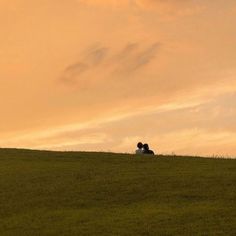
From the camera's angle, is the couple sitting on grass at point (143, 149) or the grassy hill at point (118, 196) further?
the couple sitting on grass at point (143, 149)

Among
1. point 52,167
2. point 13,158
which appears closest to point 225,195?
point 52,167

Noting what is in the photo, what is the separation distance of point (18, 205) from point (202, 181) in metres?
10.6

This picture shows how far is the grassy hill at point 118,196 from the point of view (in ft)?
104

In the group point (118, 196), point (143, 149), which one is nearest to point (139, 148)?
point (143, 149)

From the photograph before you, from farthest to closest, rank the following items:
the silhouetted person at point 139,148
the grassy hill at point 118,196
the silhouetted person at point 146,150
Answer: the silhouetted person at point 139,148
the silhouetted person at point 146,150
the grassy hill at point 118,196

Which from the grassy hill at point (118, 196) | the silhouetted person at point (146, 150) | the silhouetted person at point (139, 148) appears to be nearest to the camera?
the grassy hill at point (118, 196)

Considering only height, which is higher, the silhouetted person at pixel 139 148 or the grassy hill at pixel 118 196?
the silhouetted person at pixel 139 148

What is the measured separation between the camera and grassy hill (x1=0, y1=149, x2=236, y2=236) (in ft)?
104

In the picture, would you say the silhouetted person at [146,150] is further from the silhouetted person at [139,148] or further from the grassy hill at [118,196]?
the grassy hill at [118,196]

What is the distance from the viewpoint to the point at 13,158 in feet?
179

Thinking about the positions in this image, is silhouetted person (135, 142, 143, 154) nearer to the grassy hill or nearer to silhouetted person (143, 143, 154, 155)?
silhouetted person (143, 143, 154, 155)

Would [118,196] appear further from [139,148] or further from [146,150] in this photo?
[139,148]

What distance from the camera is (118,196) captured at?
38.1 m

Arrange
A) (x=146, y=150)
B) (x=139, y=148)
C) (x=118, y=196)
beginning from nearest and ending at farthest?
1. (x=118, y=196)
2. (x=146, y=150)
3. (x=139, y=148)
